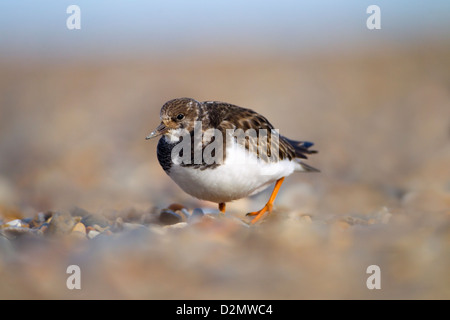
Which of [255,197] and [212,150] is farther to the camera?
[255,197]

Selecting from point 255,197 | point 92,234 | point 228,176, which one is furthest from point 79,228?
point 255,197

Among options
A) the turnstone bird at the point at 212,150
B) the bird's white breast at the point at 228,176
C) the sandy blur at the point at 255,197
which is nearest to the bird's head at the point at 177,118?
the turnstone bird at the point at 212,150

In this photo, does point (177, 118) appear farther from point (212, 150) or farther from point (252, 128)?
point (252, 128)

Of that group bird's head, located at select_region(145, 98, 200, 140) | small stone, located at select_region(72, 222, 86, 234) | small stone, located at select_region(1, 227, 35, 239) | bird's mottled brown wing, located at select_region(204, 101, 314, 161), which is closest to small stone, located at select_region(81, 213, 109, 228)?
small stone, located at select_region(72, 222, 86, 234)

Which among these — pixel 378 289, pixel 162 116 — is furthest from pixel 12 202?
pixel 378 289

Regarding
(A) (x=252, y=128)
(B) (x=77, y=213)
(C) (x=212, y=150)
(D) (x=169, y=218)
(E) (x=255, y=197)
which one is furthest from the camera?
(E) (x=255, y=197)
